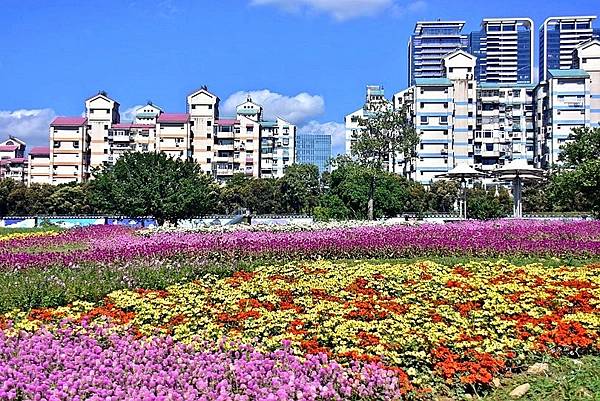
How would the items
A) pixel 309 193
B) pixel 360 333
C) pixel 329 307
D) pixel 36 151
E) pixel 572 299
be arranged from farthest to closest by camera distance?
pixel 36 151 → pixel 309 193 → pixel 572 299 → pixel 329 307 → pixel 360 333

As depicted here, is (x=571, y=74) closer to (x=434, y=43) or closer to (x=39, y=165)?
(x=39, y=165)

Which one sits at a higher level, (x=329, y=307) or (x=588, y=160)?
(x=588, y=160)

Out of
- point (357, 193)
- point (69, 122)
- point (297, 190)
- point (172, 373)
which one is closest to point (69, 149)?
point (69, 122)

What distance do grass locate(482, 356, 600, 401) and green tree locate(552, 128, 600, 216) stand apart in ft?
50.4

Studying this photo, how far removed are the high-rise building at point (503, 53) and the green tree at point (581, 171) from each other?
13281cm

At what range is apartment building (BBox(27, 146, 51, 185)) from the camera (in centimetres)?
7438

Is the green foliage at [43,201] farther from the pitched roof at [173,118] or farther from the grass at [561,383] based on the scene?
the grass at [561,383]

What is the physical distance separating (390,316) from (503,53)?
517ft

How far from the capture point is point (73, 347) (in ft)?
18.2

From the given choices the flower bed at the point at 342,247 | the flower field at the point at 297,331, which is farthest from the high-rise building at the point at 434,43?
the flower field at the point at 297,331

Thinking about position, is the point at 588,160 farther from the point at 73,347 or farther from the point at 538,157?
the point at 538,157

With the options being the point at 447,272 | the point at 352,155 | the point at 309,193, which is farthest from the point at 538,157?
the point at 447,272

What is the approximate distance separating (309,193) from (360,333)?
53902 mm

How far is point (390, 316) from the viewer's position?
22.8 feet
